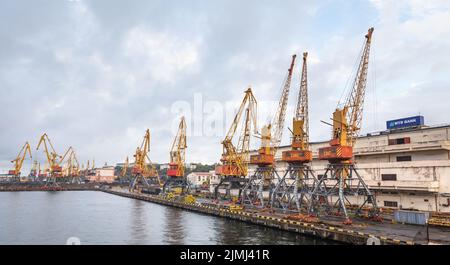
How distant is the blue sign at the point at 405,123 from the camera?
199 feet

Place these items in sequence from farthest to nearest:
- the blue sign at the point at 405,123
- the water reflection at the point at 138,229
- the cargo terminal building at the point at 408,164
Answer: the blue sign at the point at 405,123, the cargo terminal building at the point at 408,164, the water reflection at the point at 138,229

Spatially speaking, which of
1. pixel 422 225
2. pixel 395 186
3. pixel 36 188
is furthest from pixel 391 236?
pixel 36 188

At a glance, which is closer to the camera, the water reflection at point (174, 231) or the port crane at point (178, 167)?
the water reflection at point (174, 231)

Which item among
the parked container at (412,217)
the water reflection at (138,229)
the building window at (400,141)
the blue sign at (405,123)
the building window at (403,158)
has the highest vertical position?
the blue sign at (405,123)

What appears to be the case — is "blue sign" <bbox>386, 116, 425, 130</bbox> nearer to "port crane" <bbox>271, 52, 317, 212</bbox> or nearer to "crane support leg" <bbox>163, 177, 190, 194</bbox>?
"port crane" <bbox>271, 52, 317, 212</bbox>

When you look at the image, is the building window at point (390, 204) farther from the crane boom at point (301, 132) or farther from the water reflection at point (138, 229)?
the water reflection at point (138, 229)

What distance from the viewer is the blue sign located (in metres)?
60.7

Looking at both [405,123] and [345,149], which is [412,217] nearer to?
[345,149]

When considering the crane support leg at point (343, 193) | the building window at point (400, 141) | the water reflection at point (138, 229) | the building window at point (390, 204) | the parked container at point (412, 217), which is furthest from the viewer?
the building window at point (400, 141)

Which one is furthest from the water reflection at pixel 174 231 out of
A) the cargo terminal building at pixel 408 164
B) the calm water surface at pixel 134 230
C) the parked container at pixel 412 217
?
the cargo terminal building at pixel 408 164

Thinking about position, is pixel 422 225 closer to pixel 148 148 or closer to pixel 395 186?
pixel 395 186

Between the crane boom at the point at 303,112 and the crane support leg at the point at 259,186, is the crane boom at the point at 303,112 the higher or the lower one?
the higher one
